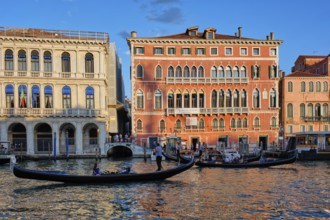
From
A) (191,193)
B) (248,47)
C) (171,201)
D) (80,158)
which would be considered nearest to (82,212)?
(171,201)

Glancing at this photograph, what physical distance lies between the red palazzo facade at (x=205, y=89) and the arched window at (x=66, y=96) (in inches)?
209

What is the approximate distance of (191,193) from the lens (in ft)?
39.7

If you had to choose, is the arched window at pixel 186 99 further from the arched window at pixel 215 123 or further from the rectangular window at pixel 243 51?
the rectangular window at pixel 243 51

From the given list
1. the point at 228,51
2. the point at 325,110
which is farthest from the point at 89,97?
the point at 325,110

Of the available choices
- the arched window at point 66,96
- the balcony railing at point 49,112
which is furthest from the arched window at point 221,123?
the arched window at point 66,96

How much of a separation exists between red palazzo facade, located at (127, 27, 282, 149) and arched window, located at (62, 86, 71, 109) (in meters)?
5.31

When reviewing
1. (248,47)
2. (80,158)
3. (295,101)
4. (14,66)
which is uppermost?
(248,47)

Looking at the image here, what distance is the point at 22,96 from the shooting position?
2642cm

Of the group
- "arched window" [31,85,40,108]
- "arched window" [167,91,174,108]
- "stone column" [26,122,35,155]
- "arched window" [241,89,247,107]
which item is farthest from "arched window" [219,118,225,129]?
"stone column" [26,122,35,155]

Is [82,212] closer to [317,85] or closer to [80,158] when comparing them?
[80,158]

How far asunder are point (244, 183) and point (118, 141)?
51.4 ft

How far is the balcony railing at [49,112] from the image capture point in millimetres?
26234

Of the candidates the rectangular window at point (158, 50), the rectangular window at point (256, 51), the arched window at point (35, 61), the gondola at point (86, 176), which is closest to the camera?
the gondola at point (86, 176)

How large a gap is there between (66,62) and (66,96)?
8.31 ft
